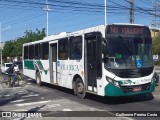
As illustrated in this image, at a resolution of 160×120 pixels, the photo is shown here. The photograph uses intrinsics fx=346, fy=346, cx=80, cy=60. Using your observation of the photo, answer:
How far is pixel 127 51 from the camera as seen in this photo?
1288 centimetres

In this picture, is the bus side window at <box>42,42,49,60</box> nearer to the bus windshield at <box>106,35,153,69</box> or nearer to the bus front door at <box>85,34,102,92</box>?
the bus front door at <box>85,34,102,92</box>

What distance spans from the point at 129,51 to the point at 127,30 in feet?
2.87

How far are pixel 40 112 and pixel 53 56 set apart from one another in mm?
6980

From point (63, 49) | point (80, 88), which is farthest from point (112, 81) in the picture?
point (63, 49)

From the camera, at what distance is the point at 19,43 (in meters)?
75.2

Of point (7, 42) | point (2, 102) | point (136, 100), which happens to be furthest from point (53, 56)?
point (7, 42)

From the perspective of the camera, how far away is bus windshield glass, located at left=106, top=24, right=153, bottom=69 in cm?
1268

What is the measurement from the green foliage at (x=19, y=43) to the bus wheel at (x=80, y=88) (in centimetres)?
5408

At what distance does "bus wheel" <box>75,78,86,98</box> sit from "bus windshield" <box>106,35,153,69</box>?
2.45 m

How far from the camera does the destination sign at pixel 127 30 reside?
12945mm

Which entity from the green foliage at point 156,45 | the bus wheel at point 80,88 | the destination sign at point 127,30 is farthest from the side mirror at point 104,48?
the green foliage at point 156,45

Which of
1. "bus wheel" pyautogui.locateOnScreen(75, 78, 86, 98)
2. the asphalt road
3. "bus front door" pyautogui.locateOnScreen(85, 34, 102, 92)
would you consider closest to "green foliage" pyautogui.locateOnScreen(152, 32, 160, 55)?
the asphalt road

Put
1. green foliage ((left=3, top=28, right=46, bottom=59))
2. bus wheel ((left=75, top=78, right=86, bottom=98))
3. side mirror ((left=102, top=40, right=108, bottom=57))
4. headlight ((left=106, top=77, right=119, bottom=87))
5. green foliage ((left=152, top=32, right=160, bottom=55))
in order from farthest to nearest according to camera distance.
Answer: green foliage ((left=3, top=28, right=46, bottom=59)) < green foliage ((left=152, top=32, right=160, bottom=55)) < bus wheel ((left=75, top=78, right=86, bottom=98)) < side mirror ((left=102, top=40, right=108, bottom=57)) < headlight ((left=106, top=77, right=119, bottom=87))

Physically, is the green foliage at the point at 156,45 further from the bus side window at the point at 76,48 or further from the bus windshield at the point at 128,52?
the bus windshield at the point at 128,52
